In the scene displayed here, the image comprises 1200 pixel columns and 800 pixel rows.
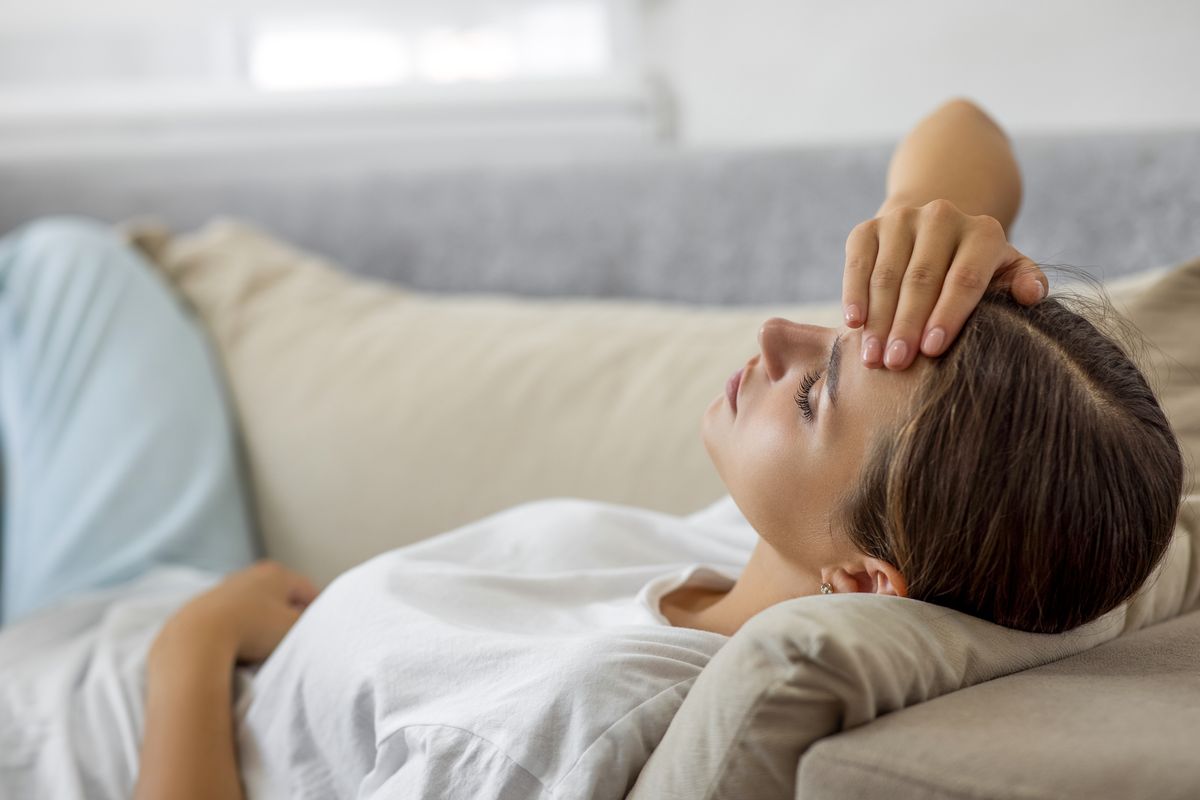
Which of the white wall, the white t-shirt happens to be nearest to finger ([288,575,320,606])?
the white t-shirt

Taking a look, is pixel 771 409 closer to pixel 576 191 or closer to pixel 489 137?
pixel 576 191

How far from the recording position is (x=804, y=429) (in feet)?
2.48

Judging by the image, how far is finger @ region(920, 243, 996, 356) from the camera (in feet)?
2.22

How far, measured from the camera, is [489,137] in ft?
6.38

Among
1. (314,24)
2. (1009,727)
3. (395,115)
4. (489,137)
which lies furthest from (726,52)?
(1009,727)

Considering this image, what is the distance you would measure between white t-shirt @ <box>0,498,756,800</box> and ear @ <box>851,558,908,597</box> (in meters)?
0.10

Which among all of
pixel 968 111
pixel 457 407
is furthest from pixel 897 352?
pixel 457 407

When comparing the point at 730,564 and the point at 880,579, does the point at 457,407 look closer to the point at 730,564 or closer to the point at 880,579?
the point at 730,564

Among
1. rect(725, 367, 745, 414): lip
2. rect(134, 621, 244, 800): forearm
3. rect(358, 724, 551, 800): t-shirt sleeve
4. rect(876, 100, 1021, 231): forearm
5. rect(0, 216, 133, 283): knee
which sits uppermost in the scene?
rect(876, 100, 1021, 231): forearm

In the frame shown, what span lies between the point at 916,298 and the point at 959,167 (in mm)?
346

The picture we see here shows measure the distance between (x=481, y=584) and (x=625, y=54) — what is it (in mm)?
1275

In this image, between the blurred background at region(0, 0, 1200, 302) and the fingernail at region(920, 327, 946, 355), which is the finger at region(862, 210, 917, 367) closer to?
the fingernail at region(920, 327, 946, 355)

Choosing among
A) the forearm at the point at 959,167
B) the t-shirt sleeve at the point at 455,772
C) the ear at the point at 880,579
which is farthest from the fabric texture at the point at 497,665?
the forearm at the point at 959,167

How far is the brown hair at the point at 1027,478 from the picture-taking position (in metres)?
0.64
